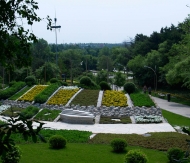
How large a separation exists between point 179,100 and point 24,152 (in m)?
22.7

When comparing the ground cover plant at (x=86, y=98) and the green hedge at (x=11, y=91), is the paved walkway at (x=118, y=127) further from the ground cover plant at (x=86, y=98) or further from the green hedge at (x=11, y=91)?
the green hedge at (x=11, y=91)

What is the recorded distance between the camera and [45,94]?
2692cm

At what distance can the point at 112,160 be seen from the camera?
40.6 ft

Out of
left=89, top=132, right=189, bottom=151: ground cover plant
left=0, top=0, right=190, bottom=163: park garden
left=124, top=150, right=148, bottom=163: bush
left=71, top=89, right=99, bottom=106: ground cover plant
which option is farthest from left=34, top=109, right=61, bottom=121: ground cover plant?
left=124, top=150, right=148, bottom=163: bush

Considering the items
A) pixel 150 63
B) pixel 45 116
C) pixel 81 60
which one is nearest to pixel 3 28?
pixel 45 116

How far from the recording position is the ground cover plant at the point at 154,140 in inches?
578

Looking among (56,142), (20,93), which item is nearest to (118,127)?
(56,142)

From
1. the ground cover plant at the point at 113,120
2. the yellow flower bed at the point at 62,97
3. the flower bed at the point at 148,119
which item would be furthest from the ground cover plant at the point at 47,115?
the flower bed at the point at 148,119

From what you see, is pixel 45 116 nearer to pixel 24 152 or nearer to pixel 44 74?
pixel 24 152

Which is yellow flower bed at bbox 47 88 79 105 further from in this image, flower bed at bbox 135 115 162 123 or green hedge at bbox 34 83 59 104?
flower bed at bbox 135 115 162 123

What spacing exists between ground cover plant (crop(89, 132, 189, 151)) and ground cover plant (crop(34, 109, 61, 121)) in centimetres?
588

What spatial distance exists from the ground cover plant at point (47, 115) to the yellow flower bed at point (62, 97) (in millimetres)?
2142

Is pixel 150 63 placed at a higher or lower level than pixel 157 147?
higher

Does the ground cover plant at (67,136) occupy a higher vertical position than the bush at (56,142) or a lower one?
lower
